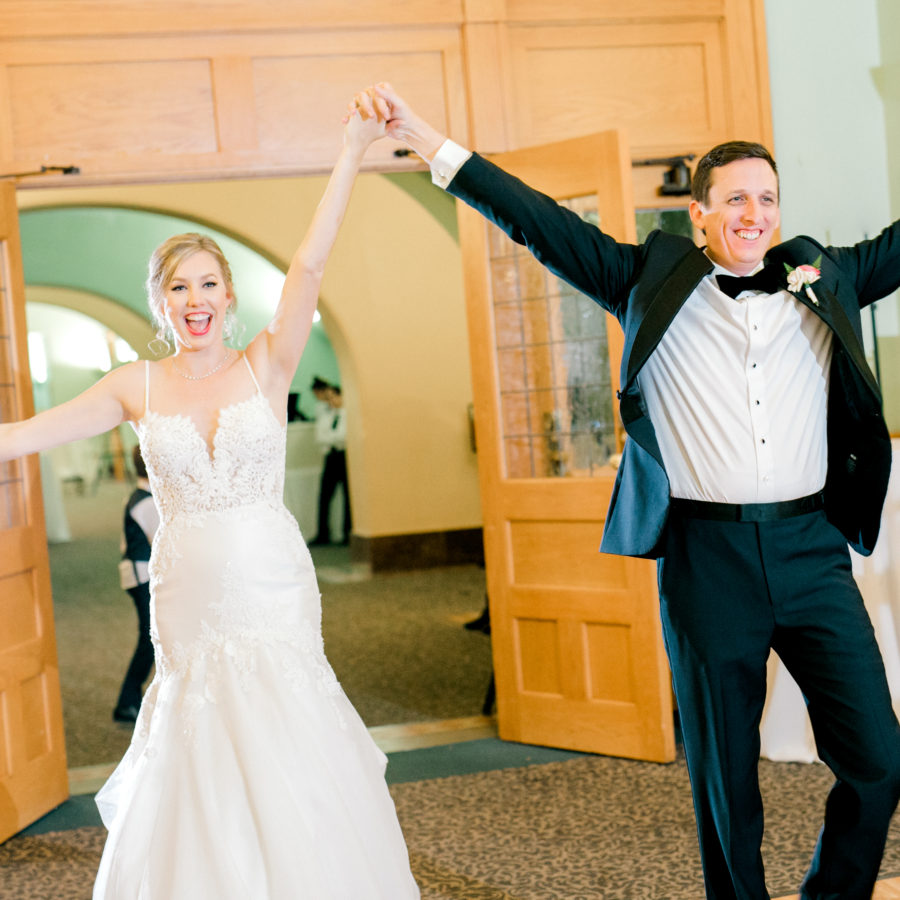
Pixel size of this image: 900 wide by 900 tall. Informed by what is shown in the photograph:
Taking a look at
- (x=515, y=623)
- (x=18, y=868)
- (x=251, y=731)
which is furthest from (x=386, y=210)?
(x=251, y=731)

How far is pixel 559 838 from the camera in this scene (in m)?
3.61

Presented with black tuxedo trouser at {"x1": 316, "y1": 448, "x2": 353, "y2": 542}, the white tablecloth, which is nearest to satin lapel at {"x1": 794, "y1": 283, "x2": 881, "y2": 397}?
the white tablecloth

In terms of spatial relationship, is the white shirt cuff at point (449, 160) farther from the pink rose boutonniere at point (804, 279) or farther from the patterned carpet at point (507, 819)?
the patterned carpet at point (507, 819)

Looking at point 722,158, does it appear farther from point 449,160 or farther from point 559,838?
point 559,838

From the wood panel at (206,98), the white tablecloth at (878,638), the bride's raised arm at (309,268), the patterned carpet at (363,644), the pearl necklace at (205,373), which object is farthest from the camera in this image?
the patterned carpet at (363,644)

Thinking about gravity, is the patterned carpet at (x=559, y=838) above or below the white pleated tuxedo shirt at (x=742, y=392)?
below

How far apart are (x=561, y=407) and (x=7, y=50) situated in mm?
2616

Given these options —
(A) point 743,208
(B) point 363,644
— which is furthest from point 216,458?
(B) point 363,644

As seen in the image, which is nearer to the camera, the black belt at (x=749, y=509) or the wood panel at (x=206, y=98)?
the black belt at (x=749, y=509)

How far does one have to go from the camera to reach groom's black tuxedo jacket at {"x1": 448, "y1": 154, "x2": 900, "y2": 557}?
236 cm

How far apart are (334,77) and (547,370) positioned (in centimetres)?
151

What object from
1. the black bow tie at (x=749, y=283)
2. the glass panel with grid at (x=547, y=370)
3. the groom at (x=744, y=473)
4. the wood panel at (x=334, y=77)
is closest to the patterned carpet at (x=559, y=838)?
the groom at (x=744, y=473)

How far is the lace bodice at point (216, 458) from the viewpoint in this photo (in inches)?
105

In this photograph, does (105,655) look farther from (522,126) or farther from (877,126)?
(877,126)
